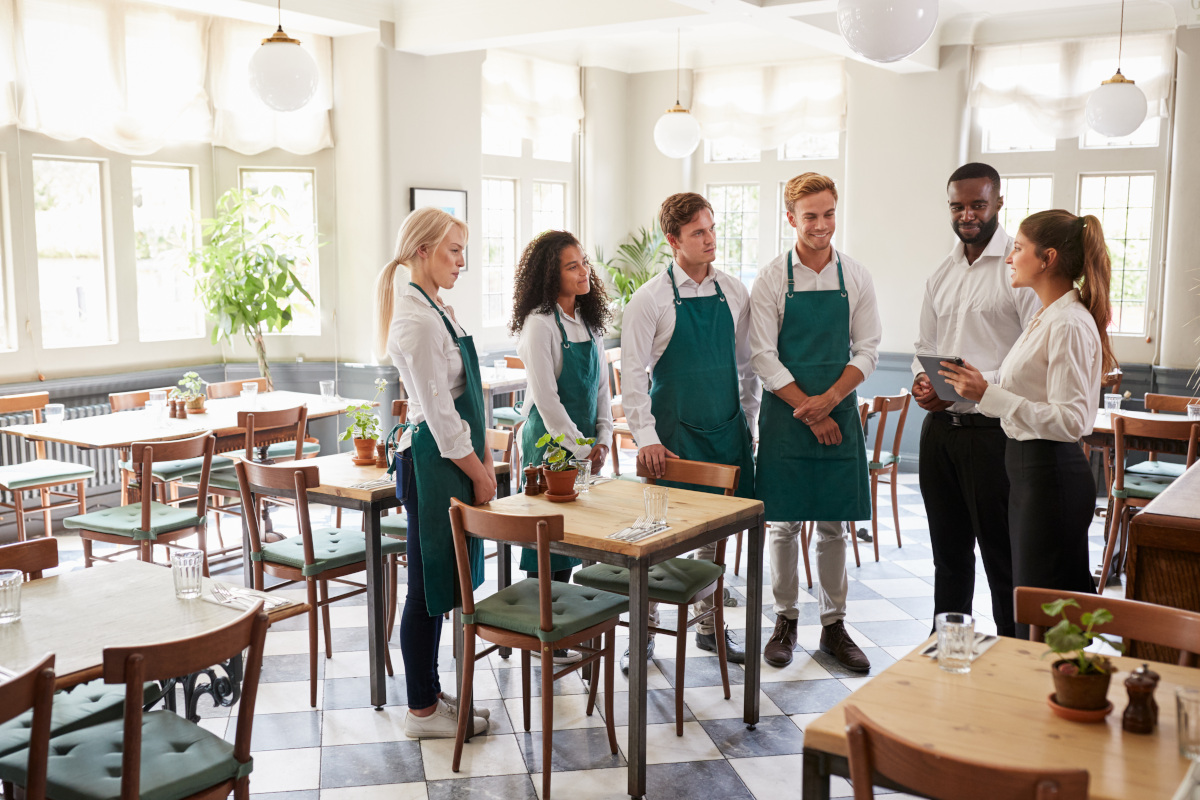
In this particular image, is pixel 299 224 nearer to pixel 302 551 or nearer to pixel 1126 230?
pixel 302 551

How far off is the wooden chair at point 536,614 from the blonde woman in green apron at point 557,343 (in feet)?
1.66

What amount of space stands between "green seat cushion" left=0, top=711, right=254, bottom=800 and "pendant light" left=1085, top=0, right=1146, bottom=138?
5.86m

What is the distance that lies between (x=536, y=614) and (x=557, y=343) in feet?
3.74

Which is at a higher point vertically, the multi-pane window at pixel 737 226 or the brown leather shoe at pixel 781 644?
the multi-pane window at pixel 737 226

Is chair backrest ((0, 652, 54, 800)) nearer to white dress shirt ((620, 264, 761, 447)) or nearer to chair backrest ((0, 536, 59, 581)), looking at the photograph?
chair backrest ((0, 536, 59, 581))

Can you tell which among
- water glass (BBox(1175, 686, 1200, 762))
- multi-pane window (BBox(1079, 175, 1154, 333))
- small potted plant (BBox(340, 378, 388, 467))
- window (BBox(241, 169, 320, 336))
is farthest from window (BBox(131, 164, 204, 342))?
water glass (BBox(1175, 686, 1200, 762))

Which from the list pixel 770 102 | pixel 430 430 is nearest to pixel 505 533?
pixel 430 430

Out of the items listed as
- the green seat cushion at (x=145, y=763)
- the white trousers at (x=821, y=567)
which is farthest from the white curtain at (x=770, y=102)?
the green seat cushion at (x=145, y=763)

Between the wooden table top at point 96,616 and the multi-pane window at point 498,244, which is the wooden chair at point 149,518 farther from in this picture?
the multi-pane window at point 498,244

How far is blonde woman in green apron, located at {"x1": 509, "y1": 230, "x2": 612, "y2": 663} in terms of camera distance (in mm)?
3867

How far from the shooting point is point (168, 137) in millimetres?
6918

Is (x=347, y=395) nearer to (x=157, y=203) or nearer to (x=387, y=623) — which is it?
(x=157, y=203)

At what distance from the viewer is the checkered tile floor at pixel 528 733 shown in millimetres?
3191

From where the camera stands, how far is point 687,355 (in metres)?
3.95
